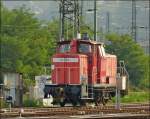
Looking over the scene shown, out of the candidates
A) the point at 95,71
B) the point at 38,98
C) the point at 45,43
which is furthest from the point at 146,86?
the point at 95,71

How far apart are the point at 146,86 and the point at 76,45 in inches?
1209

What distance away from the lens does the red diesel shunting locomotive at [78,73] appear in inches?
1034

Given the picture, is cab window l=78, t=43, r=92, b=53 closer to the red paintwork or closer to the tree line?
the red paintwork

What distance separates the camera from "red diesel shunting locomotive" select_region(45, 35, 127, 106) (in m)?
26.3

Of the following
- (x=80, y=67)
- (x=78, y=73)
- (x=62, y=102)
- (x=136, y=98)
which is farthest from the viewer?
(x=136, y=98)

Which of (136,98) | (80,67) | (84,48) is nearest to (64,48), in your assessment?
(84,48)

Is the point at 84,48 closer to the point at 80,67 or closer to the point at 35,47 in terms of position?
Answer: the point at 80,67

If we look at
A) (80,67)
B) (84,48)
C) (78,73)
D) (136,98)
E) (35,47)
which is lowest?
(136,98)

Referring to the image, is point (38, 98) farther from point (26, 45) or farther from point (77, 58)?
point (26, 45)

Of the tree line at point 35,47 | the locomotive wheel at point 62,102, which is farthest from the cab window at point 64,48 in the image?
the tree line at point 35,47

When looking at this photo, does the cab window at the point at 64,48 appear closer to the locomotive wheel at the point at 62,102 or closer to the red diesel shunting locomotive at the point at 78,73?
the red diesel shunting locomotive at the point at 78,73

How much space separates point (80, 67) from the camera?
1046 inches

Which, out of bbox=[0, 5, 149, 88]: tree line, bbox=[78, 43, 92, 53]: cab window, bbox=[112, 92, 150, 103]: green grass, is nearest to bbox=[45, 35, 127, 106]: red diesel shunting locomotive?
bbox=[78, 43, 92, 53]: cab window

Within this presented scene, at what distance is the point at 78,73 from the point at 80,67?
0.32 m
